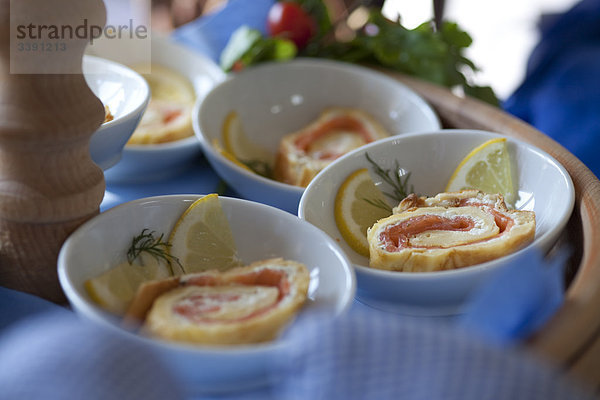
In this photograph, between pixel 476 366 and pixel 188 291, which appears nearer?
pixel 476 366

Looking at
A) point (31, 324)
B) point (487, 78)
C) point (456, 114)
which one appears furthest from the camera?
point (487, 78)

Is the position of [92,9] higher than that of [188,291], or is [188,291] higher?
[92,9]

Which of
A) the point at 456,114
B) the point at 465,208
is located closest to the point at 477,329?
the point at 465,208

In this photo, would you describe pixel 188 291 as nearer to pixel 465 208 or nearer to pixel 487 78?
pixel 465 208

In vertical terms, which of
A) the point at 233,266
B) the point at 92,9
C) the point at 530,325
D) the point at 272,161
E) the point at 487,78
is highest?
the point at 92,9

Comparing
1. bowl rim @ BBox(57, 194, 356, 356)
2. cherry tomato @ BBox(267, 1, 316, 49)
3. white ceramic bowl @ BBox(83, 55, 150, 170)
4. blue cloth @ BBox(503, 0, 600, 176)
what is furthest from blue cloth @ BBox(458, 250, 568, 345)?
cherry tomato @ BBox(267, 1, 316, 49)

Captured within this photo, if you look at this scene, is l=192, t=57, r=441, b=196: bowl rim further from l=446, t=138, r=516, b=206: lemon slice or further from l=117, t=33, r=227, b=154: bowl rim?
l=446, t=138, r=516, b=206: lemon slice
